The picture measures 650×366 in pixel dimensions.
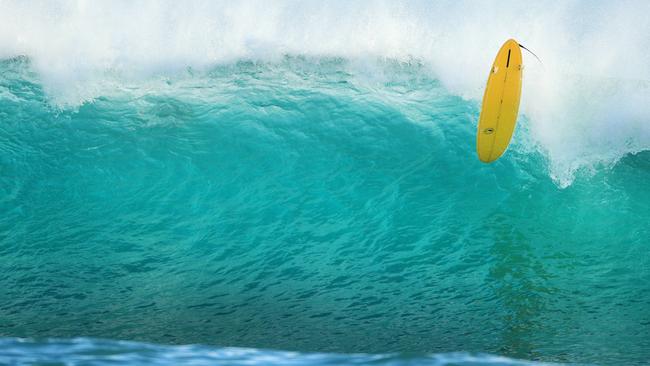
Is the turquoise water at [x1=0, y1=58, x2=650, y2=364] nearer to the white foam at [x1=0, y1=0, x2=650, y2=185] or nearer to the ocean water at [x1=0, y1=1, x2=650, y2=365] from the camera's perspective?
the ocean water at [x1=0, y1=1, x2=650, y2=365]

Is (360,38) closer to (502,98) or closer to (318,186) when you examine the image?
(318,186)

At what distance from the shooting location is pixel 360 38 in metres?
11.2

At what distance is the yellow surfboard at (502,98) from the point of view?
7.76m

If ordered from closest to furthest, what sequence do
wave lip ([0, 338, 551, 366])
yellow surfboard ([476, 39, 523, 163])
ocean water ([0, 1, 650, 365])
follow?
wave lip ([0, 338, 551, 366]) → ocean water ([0, 1, 650, 365]) → yellow surfboard ([476, 39, 523, 163])

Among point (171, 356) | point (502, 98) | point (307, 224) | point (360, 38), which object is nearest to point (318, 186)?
point (307, 224)

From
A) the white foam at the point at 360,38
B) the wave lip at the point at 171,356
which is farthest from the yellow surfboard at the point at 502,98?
the wave lip at the point at 171,356

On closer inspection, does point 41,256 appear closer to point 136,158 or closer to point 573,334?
point 136,158

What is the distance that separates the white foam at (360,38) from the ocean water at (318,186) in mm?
34

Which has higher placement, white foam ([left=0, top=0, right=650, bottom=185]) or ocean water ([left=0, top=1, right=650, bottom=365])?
white foam ([left=0, top=0, right=650, bottom=185])

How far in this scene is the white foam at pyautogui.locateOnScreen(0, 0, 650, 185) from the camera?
1023cm

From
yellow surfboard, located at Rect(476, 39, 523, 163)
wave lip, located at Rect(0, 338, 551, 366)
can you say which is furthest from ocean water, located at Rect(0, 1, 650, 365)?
yellow surfboard, located at Rect(476, 39, 523, 163)

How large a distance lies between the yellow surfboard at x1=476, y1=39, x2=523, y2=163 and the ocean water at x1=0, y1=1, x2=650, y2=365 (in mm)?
768

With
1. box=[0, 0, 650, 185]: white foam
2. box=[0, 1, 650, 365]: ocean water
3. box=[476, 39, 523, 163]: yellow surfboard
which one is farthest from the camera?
box=[0, 0, 650, 185]: white foam

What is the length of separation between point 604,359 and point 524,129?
4363 mm
